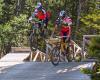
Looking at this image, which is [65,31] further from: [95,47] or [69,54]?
[95,47]

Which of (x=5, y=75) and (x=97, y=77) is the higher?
(x=97, y=77)

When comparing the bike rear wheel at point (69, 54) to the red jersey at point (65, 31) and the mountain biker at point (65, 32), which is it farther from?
the red jersey at point (65, 31)

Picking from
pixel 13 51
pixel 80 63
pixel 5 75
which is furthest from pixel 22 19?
pixel 5 75

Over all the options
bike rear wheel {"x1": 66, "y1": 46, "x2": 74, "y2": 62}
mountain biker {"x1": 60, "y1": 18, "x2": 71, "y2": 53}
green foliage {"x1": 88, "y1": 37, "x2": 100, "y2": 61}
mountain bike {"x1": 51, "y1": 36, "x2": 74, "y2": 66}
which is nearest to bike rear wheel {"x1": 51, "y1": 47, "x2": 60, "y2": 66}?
mountain bike {"x1": 51, "y1": 36, "x2": 74, "y2": 66}

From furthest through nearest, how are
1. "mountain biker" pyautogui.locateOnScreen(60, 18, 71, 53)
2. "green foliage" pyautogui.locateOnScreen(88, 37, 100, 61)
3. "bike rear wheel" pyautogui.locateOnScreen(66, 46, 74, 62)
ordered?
"bike rear wheel" pyautogui.locateOnScreen(66, 46, 74, 62), "mountain biker" pyautogui.locateOnScreen(60, 18, 71, 53), "green foliage" pyautogui.locateOnScreen(88, 37, 100, 61)

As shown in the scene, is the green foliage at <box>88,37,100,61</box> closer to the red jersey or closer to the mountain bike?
the mountain bike

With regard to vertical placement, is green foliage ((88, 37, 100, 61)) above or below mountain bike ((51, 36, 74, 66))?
above

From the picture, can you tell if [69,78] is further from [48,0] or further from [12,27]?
[48,0]

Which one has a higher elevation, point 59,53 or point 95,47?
point 95,47

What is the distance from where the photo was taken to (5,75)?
454 inches

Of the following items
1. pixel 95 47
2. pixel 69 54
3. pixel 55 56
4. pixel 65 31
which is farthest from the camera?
pixel 69 54

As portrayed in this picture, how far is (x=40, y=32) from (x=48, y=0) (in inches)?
737

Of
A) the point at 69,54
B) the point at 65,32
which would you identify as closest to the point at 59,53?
the point at 65,32

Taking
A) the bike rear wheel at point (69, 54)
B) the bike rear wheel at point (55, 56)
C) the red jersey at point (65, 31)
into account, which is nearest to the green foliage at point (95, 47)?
the bike rear wheel at point (55, 56)
